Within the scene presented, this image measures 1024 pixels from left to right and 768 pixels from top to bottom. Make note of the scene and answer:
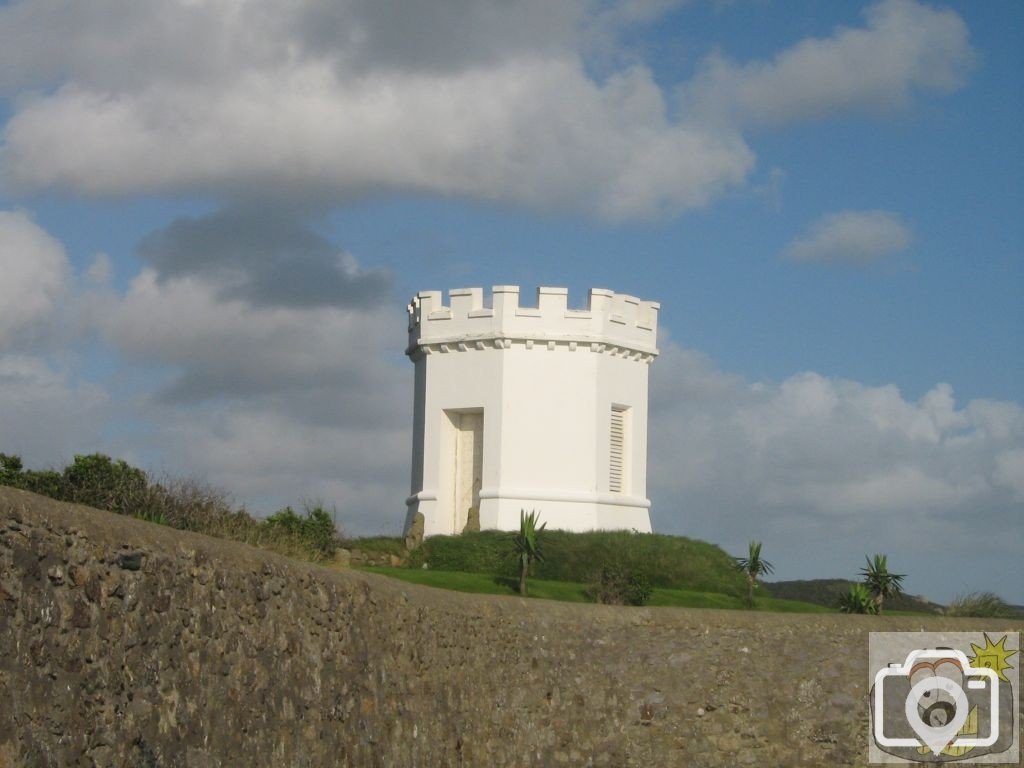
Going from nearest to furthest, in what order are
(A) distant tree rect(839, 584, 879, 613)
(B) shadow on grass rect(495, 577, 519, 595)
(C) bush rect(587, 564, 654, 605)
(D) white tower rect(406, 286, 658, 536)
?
(A) distant tree rect(839, 584, 879, 613) → (C) bush rect(587, 564, 654, 605) → (B) shadow on grass rect(495, 577, 519, 595) → (D) white tower rect(406, 286, 658, 536)

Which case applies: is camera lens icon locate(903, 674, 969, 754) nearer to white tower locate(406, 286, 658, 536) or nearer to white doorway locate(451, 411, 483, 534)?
white tower locate(406, 286, 658, 536)

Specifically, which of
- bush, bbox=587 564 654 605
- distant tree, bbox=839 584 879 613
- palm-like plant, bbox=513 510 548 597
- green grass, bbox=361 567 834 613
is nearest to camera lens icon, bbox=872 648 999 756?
distant tree, bbox=839 584 879 613

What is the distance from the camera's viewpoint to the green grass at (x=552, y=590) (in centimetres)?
2334

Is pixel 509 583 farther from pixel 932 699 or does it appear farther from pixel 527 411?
pixel 932 699

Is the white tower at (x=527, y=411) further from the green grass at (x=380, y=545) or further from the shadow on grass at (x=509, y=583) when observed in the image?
the shadow on grass at (x=509, y=583)

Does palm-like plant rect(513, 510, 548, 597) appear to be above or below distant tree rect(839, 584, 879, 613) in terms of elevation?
above

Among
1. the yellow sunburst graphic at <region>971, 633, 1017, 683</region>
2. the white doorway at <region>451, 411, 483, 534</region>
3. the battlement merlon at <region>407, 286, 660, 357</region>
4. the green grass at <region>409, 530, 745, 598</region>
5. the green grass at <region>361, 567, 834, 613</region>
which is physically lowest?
the yellow sunburst graphic at <region>971, 633, 1017, 683</region>

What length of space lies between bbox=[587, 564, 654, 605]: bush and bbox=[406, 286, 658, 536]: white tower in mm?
4315

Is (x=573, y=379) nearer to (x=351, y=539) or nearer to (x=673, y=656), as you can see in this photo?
(x=351, y=539)

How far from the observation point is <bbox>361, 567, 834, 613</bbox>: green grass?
23.3 m

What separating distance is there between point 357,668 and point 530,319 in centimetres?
2002

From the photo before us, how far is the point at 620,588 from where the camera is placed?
77.6ft

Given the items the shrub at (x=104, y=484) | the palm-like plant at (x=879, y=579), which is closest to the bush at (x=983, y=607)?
the palm-like plant at (x=879, y=579)

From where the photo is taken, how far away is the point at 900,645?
54.3 feet
